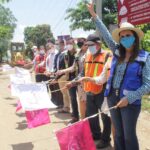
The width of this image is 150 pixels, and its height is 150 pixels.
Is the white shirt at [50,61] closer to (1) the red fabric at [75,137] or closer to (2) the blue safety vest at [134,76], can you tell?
(1) the red fabric at [75,137]

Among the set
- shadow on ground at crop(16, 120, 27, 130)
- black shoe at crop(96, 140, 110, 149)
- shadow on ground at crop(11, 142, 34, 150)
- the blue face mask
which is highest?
the blue face mask

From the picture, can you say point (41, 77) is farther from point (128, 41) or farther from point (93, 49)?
point (128, 41)

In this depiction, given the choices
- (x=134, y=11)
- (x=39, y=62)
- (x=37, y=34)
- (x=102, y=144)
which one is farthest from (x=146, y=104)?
(x=37, y=34)

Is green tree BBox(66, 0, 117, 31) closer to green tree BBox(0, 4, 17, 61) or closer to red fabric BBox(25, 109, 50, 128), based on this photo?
green tree BBox(0, 4, 17, 61)

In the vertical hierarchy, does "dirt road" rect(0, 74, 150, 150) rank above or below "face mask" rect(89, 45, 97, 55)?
below

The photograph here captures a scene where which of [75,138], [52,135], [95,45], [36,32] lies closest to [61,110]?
[52,135]

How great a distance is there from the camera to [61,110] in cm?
999

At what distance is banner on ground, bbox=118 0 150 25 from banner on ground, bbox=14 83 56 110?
6.68 feet

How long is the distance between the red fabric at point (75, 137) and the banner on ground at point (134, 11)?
2959 mm

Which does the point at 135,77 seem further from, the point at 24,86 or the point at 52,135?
the point at 52,135

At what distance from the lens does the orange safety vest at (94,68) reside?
6109 mm

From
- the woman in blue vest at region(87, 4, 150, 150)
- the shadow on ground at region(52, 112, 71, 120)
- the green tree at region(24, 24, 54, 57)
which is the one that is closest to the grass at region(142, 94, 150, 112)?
the shadow on ground at region(52, 112, 71, 120)

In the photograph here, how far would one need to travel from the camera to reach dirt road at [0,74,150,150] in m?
6.76

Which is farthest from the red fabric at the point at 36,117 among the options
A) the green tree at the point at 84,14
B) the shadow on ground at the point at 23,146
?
the green tree at the point at 84,14
